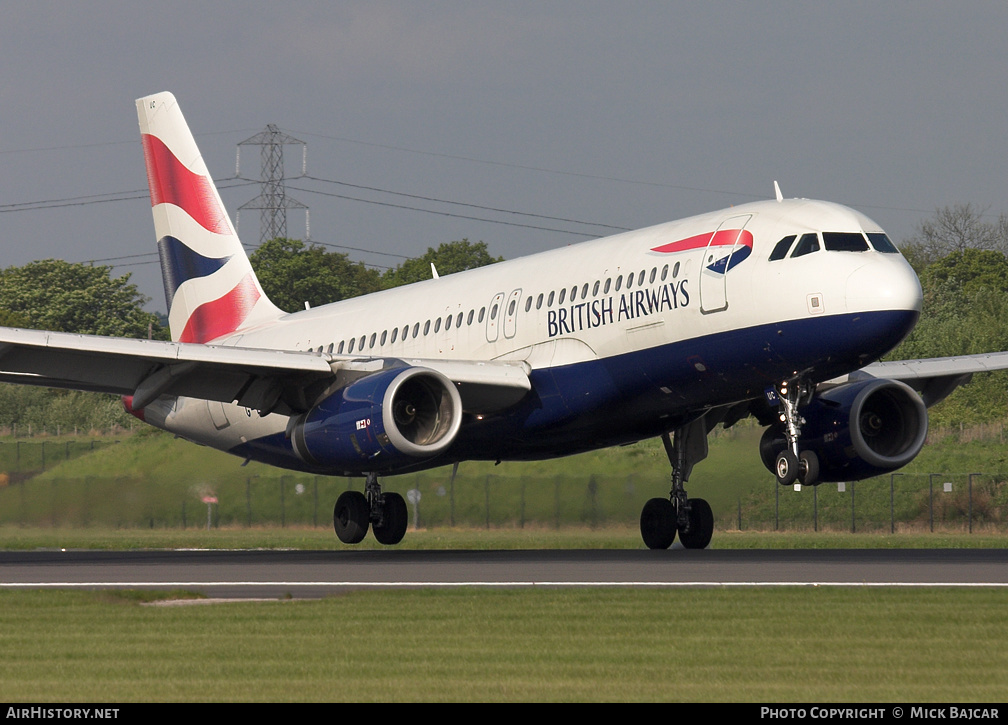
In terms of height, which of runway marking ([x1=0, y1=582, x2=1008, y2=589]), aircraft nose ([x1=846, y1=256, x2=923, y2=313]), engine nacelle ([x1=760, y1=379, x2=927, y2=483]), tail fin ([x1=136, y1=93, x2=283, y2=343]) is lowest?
runway marking ([x1=0, y1=582, x2=1008, y2=589])

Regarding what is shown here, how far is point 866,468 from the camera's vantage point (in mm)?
29266

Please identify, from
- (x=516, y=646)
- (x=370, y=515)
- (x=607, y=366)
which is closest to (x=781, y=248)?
(x=607, y=366)

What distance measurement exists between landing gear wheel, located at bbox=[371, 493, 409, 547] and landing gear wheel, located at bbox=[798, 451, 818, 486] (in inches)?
413

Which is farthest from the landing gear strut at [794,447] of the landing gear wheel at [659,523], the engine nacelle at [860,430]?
the landing gear wheel at [659,523]

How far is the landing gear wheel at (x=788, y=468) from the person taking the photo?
25.2 meters

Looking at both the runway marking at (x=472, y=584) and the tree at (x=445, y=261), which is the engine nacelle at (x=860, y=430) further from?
the tree at (x=445, y=261)

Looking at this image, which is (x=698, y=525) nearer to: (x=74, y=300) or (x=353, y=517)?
(x=353, y=517)

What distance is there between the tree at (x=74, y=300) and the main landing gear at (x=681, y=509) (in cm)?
10067

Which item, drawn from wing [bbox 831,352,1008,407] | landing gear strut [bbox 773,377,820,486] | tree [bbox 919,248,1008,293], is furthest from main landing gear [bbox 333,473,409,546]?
tree [bbox 919,248,1008,293]

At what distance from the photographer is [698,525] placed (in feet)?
104

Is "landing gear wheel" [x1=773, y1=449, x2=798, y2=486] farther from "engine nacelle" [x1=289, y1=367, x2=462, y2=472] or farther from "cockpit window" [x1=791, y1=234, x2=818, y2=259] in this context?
"engine nacelle" [x1=289, y1=367, x2=462, y2=472]

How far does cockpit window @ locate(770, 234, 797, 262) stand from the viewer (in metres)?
25.2

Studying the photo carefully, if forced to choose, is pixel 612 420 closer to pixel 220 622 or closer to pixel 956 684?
pixel 220 622

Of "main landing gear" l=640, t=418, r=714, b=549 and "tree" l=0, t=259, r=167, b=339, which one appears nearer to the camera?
"main landing gear" l=640, t=418, r=714, b=549
